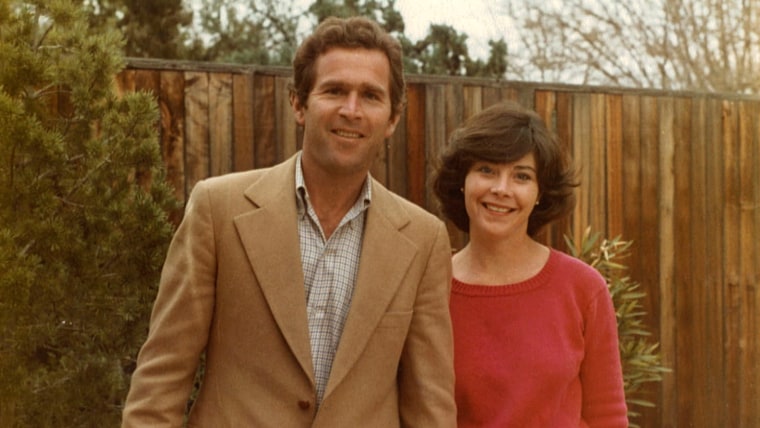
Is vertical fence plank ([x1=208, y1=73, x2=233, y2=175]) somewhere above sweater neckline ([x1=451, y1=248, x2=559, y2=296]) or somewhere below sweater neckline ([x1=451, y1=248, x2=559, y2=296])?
above

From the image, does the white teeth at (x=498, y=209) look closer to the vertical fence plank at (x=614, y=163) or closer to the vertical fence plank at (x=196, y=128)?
the vertical fence plank at (x=196, y=128)

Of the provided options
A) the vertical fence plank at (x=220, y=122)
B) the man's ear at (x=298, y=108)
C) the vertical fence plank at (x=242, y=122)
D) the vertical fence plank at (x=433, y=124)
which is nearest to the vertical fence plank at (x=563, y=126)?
the vertical fence plank at (x=433, y=124)

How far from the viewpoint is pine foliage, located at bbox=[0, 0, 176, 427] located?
295 centimetres

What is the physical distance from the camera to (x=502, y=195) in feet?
8.46

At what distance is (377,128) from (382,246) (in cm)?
29

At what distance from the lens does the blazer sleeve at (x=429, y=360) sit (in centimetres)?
229

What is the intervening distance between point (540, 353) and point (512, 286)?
8.7 inches

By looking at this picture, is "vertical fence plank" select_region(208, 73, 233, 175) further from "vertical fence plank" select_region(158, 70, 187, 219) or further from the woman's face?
the woman's face

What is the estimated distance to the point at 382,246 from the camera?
7.41ft

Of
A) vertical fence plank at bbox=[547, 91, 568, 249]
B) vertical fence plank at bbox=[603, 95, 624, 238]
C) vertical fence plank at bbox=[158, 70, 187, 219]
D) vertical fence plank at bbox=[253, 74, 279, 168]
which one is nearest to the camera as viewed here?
vertical fence plank at bbox=[158, 70, 187, 219]

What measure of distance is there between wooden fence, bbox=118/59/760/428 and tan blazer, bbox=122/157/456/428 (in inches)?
91.3

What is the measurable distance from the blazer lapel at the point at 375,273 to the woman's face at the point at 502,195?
0.35 m

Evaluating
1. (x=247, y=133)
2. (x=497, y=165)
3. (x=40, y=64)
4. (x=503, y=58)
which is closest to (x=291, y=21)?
(x=503, y=58)

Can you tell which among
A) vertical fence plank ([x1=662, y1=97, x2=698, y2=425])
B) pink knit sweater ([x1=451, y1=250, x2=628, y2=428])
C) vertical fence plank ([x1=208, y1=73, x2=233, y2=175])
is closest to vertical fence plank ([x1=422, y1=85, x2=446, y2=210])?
vertical fence plank ([x1=208, y1=73, x2=233, y2=175])
